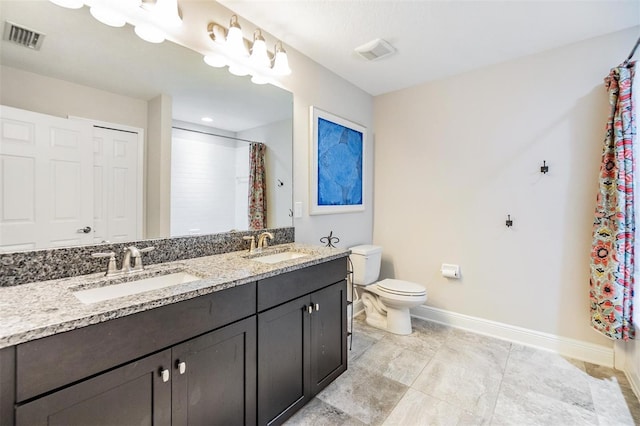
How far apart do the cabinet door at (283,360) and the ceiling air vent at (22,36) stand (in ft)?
4.82

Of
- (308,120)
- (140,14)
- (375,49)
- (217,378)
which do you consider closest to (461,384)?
(217,378)

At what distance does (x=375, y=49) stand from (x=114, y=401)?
97.5 inches

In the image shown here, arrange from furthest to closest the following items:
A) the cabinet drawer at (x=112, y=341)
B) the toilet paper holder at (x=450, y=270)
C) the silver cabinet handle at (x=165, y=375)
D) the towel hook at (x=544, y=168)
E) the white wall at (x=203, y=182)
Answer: the toilet paper holder at (x=450, y=270) → the towel hook at (x=544, y=168) → the white wall at (x=203, y=182) → the silver cabinet handle at (x=165, y=375) → the cabinet drawer at (x=112, y=341)

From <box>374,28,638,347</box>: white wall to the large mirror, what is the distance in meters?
1.36

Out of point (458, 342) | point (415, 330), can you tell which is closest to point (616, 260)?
point (458, 342)

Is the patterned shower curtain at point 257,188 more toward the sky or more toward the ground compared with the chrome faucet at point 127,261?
more toward the sky

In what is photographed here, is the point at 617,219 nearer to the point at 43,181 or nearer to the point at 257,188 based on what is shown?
the point at 257,188

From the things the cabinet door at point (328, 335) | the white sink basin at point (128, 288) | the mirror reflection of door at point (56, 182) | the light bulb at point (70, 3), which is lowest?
the cabinet door at point (328, 335)

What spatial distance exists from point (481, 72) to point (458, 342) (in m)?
2.34

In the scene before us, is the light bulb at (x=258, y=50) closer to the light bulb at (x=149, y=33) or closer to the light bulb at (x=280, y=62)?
the light bulb at (x=280, y=62)

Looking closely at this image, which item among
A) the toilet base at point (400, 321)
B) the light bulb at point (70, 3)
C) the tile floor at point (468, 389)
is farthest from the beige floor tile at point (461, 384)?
the light bulb at point (70, 3)

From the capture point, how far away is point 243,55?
1.84 m

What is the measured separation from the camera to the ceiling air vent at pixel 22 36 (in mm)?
1100

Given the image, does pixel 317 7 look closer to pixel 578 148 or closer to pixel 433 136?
pixel 433 136
